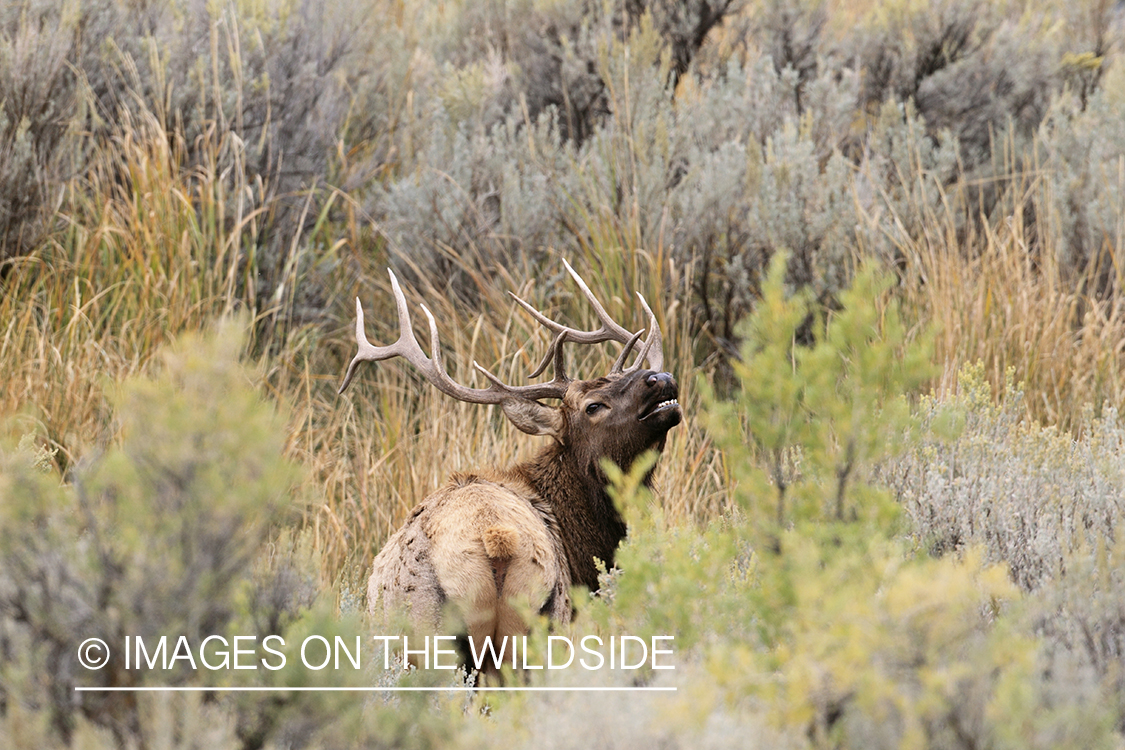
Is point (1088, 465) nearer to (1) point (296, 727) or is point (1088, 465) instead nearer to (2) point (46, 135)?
(1) point (296, 727)

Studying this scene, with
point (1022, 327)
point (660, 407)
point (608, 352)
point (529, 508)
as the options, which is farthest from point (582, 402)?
point (1022, 327)

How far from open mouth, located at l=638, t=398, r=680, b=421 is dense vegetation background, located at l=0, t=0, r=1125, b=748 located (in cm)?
37

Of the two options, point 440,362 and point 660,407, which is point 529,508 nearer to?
point 660,407

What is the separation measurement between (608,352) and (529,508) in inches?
79.8

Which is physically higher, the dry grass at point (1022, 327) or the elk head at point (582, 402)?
the elk head at point (582, 402)

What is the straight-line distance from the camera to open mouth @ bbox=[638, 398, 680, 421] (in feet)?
12.7

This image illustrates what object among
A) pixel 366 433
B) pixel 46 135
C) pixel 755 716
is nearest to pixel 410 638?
pixel 755 716

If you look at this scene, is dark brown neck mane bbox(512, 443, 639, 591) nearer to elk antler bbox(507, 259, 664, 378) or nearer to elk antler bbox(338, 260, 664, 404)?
elk antler bbox(338, 260, 664, 404)

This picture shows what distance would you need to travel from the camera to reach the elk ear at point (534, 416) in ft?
13.6

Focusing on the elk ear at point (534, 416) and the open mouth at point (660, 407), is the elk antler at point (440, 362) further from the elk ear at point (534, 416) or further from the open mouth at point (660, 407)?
the open mouth at point (660, 407)

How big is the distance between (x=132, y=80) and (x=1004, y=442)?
561 cm

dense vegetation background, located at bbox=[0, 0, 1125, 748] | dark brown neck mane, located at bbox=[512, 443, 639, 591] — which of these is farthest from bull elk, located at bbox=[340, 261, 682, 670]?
dense vegetation background, located at bbox=[0, 0, 1125, 748]

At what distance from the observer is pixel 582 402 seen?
4105 mm

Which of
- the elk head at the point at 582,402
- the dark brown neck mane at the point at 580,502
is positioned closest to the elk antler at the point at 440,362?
the elk head at the point at 582,402
